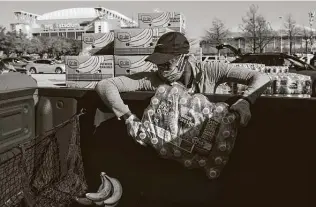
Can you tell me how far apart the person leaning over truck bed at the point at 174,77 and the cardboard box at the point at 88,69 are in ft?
16.6

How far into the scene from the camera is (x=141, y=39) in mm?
7105

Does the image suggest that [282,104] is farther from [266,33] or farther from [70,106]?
[266,33]

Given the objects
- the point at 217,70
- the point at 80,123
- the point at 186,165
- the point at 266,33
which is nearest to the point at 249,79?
the point at 217,70

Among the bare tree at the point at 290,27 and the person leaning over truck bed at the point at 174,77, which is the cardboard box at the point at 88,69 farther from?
the bare tree at the point at 290,27

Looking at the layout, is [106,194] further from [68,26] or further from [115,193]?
[68,26]

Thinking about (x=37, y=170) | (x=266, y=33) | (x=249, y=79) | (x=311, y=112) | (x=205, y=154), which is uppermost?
(x=266, y=33)

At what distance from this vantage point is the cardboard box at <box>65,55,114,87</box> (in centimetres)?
765

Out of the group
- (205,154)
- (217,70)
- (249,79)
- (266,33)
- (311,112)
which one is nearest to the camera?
(311,112)

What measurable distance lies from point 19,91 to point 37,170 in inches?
22.1

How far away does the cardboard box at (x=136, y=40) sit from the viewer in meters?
6.96

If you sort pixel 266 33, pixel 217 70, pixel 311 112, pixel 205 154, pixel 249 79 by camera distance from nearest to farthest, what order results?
1. pixel 311 112
2. pixel 205 154
3. pixel 249 79
4. pixel 217 70
5. pixel 266 33

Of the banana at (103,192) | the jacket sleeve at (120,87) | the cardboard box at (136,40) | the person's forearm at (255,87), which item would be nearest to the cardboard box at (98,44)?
the cardboard box at (136,40)

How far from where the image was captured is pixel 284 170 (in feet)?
6.90

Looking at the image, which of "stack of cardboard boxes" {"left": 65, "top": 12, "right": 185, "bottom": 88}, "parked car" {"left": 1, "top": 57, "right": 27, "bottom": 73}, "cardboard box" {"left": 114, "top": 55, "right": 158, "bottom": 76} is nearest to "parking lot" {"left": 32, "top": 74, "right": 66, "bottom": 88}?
"parked car" {"left": 1, "top": 57, "right": 27, "bottom": 73}
